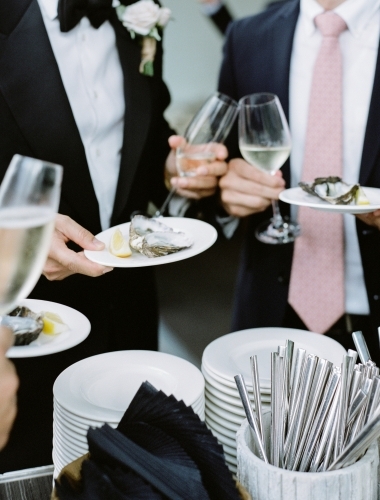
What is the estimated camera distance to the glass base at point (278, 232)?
175 centimetres

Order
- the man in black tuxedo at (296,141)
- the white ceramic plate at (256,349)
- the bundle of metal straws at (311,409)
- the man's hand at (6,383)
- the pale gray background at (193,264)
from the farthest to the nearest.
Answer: the pale gray background at (193,264) < the man in black tuxedo at (296,141) < the white ceramic plate at (256,349) < the bundle of metal straws at (311,409) < the man's hand at (6,383)

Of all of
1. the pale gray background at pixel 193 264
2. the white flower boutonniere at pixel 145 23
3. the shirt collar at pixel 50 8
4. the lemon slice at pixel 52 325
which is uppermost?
the shirt collar at pixel 50 8

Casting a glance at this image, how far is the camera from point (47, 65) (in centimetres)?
172

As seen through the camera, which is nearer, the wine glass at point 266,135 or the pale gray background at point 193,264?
the wine glass at point 266,135

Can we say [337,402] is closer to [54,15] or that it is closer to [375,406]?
[375,406]

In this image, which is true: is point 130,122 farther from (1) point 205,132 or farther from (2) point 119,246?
(2) point 119,246

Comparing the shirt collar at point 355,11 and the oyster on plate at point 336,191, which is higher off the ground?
the shirt collar at point 355,11

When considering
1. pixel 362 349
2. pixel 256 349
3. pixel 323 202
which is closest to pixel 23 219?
pixel 362 349

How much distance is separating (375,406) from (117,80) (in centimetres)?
152

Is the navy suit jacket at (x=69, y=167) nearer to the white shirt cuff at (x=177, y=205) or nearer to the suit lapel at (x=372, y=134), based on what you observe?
the white shirt cuff at (x=177, y=205)

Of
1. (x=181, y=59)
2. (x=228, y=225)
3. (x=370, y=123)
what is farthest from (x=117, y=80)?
(x=181, y=59)

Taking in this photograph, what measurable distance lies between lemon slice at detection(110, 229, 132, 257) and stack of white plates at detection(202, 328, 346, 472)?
0.90 ft

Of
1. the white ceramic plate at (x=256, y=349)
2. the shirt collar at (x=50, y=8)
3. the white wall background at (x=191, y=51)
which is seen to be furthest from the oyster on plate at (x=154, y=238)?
the white wall background at (x=191, y=51)

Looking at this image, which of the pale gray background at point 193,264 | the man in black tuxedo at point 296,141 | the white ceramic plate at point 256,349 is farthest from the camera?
the pale gray background at point 193,264
